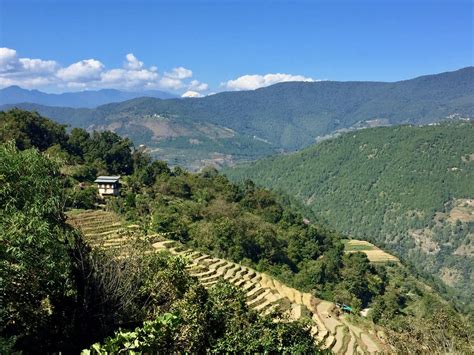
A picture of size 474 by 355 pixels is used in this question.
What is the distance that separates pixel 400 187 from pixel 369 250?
7412 cm

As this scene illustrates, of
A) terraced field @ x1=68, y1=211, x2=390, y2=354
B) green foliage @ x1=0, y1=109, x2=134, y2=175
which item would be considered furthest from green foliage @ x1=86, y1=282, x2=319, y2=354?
green foliage @ x1=0, y1=109, x2=134, y2=175

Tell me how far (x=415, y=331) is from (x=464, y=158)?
149 m

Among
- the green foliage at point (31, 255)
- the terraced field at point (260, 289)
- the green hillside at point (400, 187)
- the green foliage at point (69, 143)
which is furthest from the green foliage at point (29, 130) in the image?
the green hillside at point (400, 187)

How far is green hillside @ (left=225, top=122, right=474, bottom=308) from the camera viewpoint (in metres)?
125

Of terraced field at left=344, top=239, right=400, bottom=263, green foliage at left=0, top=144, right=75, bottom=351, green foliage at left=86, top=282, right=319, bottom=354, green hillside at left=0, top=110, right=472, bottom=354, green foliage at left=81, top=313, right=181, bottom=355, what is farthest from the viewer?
terraced field at left=344, top=239, right=400, bottom=263

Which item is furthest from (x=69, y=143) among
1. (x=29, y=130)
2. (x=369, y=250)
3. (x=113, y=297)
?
(x=369, y=250)

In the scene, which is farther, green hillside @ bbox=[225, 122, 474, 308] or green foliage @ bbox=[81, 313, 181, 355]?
green hillside @ bbox=[225, 122, 474, 308]

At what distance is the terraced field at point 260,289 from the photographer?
83.0 ft

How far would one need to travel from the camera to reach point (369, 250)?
79.0m

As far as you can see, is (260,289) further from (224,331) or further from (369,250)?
(369,250)

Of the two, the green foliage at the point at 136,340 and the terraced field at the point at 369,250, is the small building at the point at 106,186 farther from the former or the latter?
the terraced field at the point at 369,250

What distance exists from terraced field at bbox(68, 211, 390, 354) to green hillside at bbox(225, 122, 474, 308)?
3233 inches

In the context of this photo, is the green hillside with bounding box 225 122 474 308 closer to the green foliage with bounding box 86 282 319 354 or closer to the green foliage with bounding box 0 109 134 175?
the green foliage with bounding box 0 109 134 175

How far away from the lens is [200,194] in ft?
179
